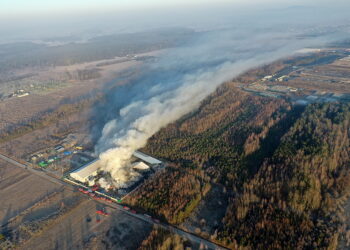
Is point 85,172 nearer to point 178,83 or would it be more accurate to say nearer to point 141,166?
point 141,166

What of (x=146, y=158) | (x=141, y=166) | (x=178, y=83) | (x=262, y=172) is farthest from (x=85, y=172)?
(x=178, y=83)

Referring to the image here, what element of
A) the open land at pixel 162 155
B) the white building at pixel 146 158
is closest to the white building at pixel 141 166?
the white building at pixel 146 158

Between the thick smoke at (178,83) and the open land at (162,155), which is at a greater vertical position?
the thick smoke at (178,83)

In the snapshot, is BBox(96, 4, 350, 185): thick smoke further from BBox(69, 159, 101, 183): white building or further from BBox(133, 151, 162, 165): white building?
BBox(69, 159, 101, 183): white building

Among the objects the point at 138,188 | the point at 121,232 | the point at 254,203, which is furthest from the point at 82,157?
the point at 254,203

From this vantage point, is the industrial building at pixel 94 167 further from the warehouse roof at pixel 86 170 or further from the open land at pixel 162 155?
the open land at pixel 162 155

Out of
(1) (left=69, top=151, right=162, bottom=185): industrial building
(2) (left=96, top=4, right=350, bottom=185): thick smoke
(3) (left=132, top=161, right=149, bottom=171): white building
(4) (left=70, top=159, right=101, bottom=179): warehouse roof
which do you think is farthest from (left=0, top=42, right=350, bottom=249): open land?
(2) (left=96, top=4, right=350, bottom=185): thick smoke
